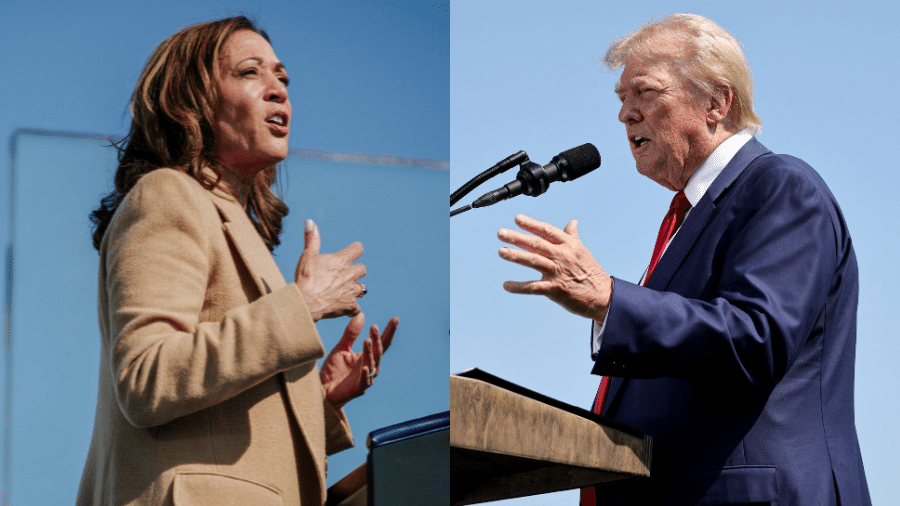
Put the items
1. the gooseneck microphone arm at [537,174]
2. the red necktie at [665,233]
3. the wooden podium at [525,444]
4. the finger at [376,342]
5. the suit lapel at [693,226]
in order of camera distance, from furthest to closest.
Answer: the red necktie at [665,233], the suit lapel at [693,226], the gooseneck microphone arm at [537,174], the finger at [376,342], the wooden podium at [525,444]

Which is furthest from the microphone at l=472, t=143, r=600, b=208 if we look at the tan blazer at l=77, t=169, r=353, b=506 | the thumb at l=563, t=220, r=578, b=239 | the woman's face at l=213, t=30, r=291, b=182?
the tan blazer at l=77, t=169, r=353, b=506

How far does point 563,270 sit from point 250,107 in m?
0.55

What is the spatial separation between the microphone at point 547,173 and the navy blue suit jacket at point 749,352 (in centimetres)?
24

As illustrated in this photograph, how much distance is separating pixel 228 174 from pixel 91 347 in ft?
1.07

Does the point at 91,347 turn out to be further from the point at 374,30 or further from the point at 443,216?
the point at 374,30

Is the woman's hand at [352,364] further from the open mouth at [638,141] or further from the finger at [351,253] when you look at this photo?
the open mouth at [638,141]

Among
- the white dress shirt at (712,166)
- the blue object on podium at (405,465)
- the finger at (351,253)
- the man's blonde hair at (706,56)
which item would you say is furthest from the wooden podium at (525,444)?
the man's blonde hair at (706,56)

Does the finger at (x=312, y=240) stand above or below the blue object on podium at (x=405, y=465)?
above

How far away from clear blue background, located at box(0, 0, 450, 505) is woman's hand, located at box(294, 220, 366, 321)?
0.26 feet

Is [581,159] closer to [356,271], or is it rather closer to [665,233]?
[665,233]

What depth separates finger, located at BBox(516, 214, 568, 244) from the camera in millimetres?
1455

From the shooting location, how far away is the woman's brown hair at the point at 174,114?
135 centimetres

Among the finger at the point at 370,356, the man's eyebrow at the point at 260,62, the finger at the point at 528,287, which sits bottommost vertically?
the finger at the point at 370,356

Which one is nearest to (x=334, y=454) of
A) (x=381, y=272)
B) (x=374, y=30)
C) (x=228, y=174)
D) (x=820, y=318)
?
(x=381, y=272)
